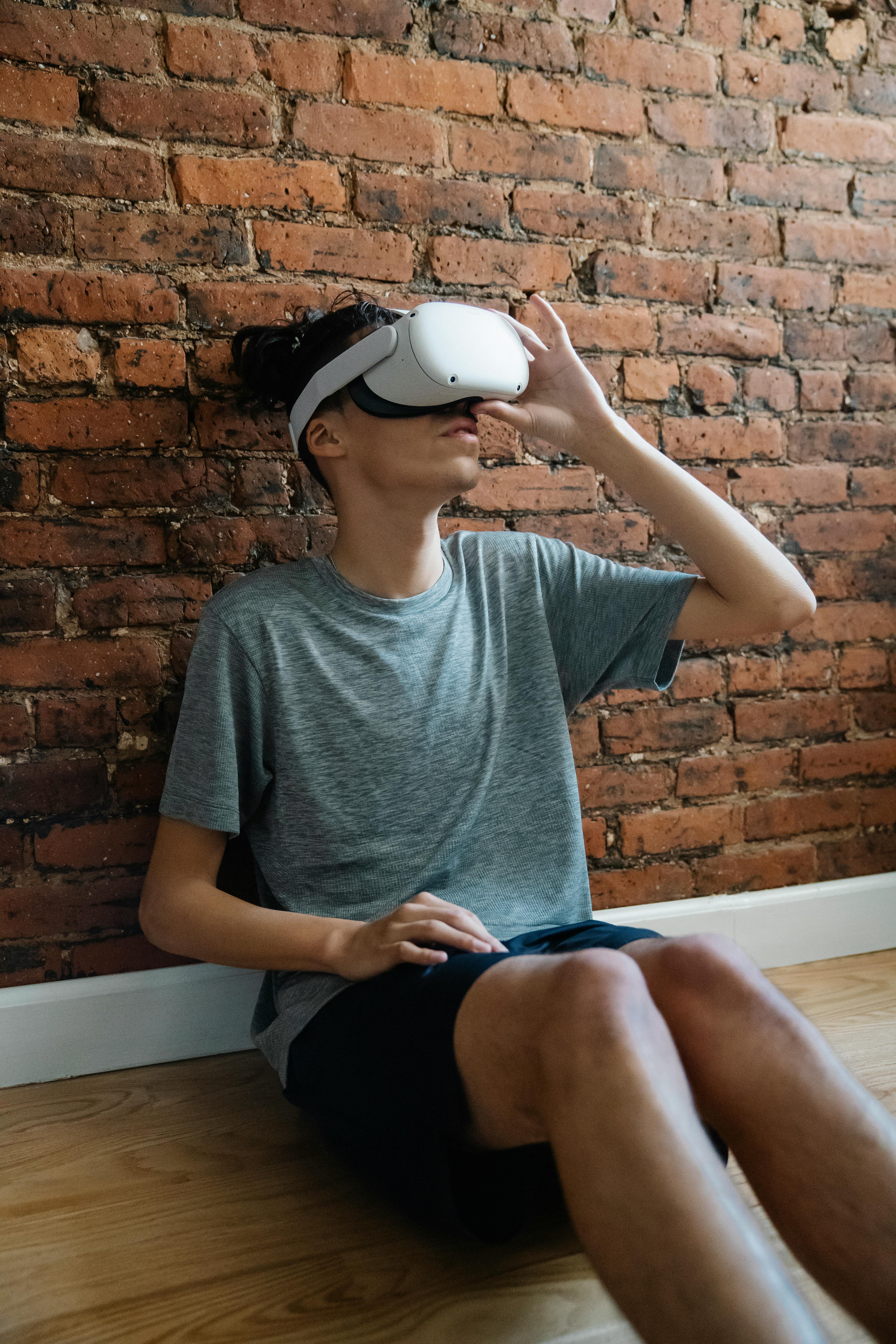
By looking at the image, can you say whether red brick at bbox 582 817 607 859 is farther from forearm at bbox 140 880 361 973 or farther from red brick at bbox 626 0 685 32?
red brick at bbox 626 0 685 32

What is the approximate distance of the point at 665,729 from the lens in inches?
71.3

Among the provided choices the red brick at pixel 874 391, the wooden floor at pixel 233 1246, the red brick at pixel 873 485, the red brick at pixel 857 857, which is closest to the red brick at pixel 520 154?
the red brick at pixel 874 391

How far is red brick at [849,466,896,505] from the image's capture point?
1.89 m

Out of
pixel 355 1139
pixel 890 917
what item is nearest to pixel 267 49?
pixel 355 1139

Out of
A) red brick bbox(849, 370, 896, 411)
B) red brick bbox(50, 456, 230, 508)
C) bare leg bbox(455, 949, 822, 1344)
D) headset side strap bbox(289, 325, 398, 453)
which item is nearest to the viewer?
bare leg bbox(455, 949, 822, 1344)

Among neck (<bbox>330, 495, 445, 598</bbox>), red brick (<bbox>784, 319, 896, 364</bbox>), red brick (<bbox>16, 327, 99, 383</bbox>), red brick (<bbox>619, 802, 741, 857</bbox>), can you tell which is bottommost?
red brick (<bbox>619, 802, 741, 857</bbox>)

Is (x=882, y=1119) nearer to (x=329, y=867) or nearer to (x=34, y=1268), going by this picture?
(x=329, y=867)

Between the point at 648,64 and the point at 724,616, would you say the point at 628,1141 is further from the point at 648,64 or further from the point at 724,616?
the point at 648,64

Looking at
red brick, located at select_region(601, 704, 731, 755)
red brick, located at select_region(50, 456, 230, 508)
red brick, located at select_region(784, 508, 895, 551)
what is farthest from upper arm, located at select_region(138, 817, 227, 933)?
red brick, located at select_region(784, 508, 895, 551)

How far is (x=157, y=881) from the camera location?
4.13ft

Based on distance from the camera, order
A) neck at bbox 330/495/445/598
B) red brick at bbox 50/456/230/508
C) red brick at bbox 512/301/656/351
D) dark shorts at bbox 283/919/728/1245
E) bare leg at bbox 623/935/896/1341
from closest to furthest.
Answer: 1. bare leg at bbox 623/935/896/1341
2. dark shorts at bbox 283/919/728/1245
3. neck at bbox 330/495/445/598
4. red brick at bbox 50/456/230/508
5. red brick at bbox 512/301/656/351

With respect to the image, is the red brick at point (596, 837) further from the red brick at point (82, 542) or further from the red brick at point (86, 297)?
the red brick at point (86, 297)

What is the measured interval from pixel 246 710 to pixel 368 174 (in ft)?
3.08

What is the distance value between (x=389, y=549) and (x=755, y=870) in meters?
1.03
